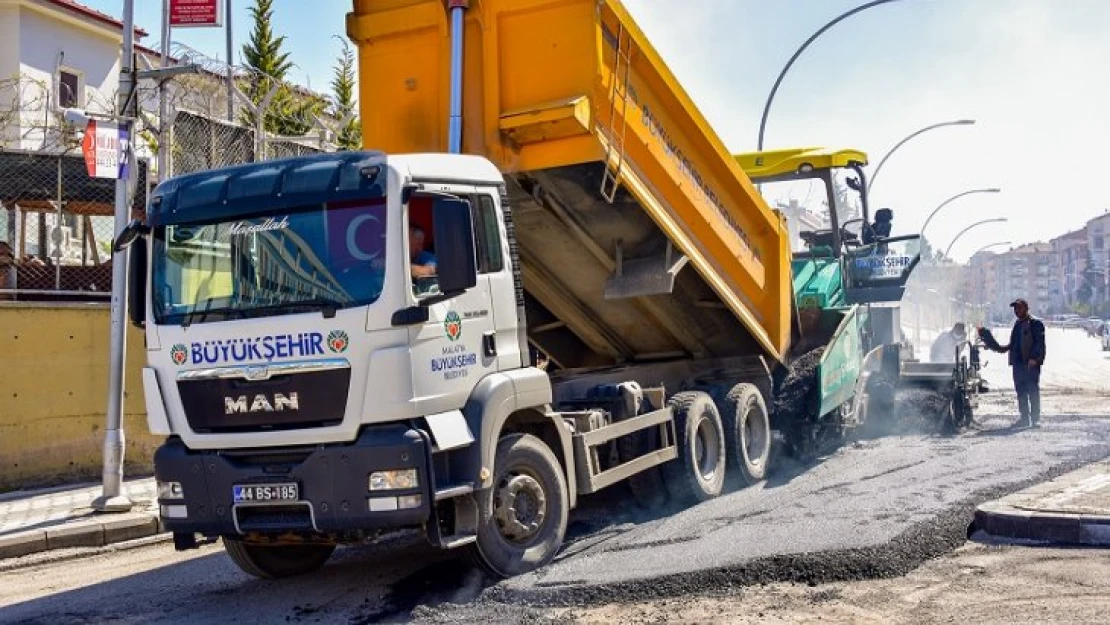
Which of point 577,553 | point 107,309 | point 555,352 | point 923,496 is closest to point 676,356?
point 555,352

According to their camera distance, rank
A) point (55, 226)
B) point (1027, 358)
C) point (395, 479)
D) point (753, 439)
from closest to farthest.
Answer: point (395, 479)
point (753, 439)
point (55, 226)
point (1027, 358)

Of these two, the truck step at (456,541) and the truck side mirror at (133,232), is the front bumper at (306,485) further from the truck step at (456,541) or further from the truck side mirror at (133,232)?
the truck side mirror at (133,232)

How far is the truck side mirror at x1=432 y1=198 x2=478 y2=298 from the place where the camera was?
20.2 ft

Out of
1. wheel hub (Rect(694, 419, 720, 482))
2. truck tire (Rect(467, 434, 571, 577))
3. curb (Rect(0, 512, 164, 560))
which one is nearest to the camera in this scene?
truck tire (Rect(467, 434, 571, 577))

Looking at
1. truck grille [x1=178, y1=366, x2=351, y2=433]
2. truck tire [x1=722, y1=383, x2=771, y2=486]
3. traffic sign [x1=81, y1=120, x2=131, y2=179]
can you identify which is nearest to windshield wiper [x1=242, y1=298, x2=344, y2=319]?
truck grille [x1=178, y1=366, x2=351, y2=433]

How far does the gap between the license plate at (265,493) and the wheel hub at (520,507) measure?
1209mm

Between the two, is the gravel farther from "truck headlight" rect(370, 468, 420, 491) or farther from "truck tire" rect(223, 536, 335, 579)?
"truck tire" rect(223, 536, 335, 579)

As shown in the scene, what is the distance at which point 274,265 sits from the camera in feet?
20.5

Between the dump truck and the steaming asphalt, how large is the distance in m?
0.33

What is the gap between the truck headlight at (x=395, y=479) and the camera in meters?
5.95

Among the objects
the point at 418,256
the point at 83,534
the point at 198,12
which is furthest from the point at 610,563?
the point at 198,12

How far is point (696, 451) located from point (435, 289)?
3702mm

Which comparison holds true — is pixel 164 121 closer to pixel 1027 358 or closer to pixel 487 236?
pixel 487 236

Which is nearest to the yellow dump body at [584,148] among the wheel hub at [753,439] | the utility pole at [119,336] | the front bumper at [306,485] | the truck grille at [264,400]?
the wheel hub at [753,439]
